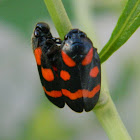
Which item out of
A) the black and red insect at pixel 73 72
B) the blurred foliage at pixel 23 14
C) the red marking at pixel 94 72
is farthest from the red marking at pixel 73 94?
the blurred foliage at pixel 23 14

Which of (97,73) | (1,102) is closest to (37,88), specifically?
(1,102)

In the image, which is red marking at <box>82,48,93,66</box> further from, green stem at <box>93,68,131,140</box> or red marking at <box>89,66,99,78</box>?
green stem at <box>93,68,131,140</box>

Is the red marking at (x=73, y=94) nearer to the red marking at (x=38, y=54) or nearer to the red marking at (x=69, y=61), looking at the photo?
the red marking at (x=69, y=61)

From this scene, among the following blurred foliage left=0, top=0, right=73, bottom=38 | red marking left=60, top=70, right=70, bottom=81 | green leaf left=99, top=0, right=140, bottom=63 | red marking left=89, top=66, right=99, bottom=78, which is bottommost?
blurred foliage left=0, top=0, right=73, bottom=38

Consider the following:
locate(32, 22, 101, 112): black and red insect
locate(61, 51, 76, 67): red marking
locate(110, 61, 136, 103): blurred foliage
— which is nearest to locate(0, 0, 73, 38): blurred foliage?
locate(110, 61, 136, 103): blurred foliage

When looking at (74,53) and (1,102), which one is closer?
(74,53)

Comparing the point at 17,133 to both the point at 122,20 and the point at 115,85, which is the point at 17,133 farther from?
the point at 122,20

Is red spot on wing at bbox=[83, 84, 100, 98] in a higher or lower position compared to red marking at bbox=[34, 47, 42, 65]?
lower
